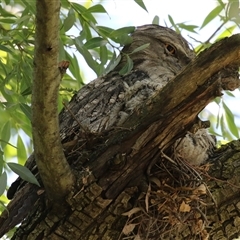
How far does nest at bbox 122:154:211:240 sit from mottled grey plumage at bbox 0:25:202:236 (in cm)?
17

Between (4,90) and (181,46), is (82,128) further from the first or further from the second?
(181,46)

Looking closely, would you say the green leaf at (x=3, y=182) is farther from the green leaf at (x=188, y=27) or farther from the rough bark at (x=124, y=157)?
the green leaf at (x=188, y=27)

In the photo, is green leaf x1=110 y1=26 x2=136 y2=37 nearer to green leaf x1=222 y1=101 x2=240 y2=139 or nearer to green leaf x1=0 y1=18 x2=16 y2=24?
green leaf x1=0 y1=18 x2=16 y2=24

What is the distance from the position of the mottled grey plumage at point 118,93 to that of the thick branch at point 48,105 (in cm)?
13

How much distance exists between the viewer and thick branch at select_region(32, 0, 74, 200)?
3.08 feet

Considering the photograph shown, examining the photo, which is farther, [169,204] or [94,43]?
[94,43]

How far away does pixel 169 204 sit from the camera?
1.20m

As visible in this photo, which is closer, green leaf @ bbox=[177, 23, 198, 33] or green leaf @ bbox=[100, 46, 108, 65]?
green leaf @ bbox=[100, 46, 108, 65]

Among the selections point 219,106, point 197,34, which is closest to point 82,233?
point 219,106

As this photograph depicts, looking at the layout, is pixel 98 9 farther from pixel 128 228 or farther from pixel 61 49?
pixel 128 228

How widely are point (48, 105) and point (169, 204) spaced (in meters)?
0.39

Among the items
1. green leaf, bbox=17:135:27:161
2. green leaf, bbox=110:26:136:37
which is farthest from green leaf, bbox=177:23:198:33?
green leaf, bbox=17:135:27:161

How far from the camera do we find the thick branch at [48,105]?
938mm

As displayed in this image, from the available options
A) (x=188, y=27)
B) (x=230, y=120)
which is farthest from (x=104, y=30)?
(x=230, y=120)
